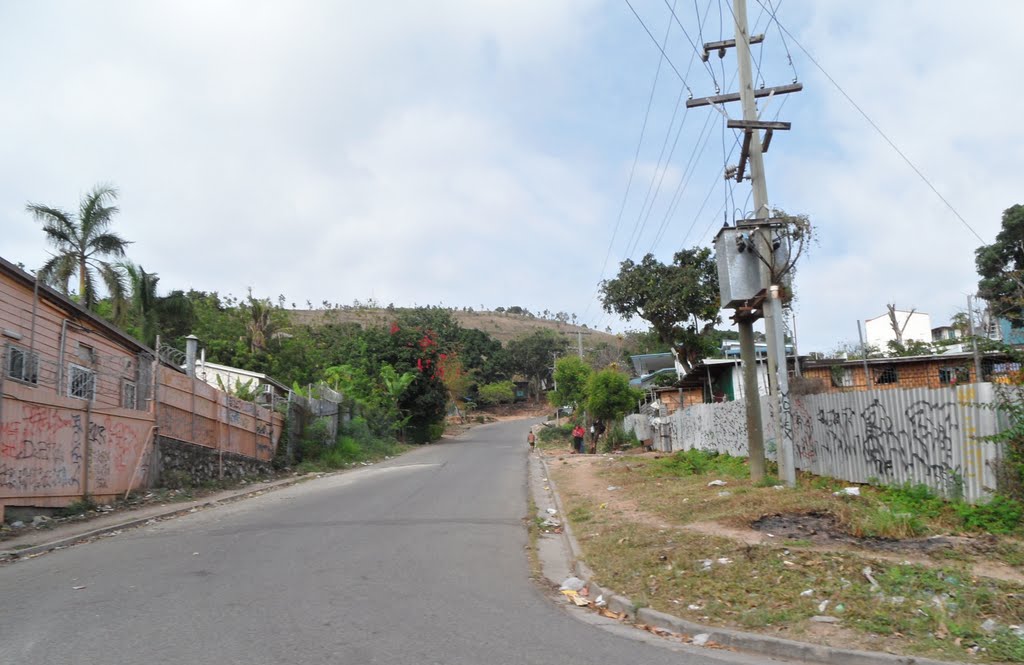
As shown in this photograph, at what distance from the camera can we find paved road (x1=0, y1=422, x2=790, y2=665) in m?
5.59

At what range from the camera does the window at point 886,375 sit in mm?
25422

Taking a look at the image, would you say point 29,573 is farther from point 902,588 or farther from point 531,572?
point 902,588

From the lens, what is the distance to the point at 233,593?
24.3 ft

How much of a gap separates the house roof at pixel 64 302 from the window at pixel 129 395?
5.10 feet

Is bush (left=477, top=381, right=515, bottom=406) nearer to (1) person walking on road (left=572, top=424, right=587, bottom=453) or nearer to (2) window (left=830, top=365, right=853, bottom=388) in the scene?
(1) person walking on road (left=572, top=424, right=587, bottom=453)

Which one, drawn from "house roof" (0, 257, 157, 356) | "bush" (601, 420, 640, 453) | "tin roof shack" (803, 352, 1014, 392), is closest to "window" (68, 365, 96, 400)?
"house roof" (0, 257, 157, 356)

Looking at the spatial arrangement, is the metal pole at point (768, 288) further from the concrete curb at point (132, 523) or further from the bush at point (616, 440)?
the bush at point (616, 440)

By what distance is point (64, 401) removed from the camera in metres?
14.1

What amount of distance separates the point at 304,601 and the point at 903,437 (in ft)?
30.0

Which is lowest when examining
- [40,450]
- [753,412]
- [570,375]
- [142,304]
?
[40,450]

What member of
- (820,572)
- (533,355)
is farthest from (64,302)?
(533,355)

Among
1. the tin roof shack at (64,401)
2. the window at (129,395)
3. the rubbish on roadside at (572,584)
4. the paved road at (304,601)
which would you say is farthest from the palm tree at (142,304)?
the rubbish on roadside at (572,584)

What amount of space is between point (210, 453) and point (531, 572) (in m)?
14.4

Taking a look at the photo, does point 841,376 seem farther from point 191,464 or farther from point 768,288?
point 191,464
